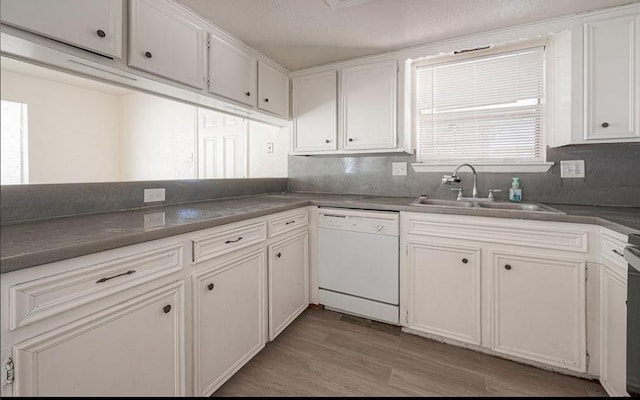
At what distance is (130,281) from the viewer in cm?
97

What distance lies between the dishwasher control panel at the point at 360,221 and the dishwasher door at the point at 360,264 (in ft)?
0.11

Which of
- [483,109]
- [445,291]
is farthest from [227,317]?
[483,109]

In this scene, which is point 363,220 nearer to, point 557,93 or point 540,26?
point 557,93

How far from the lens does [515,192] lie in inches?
80.7

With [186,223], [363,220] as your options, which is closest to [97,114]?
[186,223]

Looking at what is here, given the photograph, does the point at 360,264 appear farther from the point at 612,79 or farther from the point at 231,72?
the point at 612,79

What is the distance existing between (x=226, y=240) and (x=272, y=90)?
158cm

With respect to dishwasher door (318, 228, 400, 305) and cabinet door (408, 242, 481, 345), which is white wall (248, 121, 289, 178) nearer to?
dishwasher door (318, 228, 400, 305)

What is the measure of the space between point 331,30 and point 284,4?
0.42 metres

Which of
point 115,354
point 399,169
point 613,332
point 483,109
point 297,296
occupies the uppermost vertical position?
point 483,109

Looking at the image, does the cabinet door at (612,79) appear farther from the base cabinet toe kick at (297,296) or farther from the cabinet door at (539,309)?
the cabinet door at (539,309)

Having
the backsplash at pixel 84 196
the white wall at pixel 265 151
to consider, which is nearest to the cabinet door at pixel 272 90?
the white wall at pixel 265 151

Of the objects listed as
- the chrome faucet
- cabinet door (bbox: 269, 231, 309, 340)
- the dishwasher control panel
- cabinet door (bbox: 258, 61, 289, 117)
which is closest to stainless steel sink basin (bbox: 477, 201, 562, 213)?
the chrome faucet

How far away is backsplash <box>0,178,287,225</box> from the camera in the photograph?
118cm
